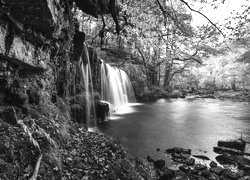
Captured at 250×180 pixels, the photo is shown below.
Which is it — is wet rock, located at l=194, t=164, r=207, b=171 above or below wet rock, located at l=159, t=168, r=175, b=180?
below

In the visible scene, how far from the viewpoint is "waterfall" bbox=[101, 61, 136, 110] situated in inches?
599

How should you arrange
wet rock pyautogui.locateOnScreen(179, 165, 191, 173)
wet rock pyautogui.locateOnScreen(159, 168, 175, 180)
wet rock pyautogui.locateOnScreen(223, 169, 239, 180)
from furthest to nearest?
wet rock pyautogui.locateOnScreen(179, 165, 191, 173)
wet rock pyautogui.locateOnScreen(223, 169, 239, 180)
wet rock pyautogui.locateOnScreen(159, 168, 175, 180)

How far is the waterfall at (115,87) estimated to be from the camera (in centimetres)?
1521

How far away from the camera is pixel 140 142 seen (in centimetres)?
776

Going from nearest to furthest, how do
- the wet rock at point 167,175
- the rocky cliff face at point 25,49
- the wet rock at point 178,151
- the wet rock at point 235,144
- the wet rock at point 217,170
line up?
1. the rocky cliff face at point 25,49
2. the wet rock at point 167,175
3. the wet rock at point 217,170
4. the wet rock at point 178,151
5. the wet rock at point 235,144

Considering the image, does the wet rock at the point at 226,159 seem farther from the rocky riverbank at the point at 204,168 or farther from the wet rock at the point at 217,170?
the wet rock at the point at 217,170

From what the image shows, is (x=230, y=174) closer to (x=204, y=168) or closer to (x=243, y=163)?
(x=204, y=168)

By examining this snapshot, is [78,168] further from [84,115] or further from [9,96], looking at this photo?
[84,115]

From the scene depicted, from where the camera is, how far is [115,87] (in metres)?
17.7

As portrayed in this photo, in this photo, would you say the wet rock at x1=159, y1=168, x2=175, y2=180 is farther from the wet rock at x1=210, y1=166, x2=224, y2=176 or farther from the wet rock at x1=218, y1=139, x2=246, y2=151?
the wet rock at x1=218, y1=139, x2=246, y2=151

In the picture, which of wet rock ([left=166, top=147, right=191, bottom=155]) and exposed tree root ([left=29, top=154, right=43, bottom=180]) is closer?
exposed tree root ([left=29, top=154, right=43, bottom=180])

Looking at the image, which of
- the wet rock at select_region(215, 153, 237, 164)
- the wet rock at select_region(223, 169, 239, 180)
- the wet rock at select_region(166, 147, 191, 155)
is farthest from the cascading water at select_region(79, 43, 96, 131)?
the wet rock at select_region(223, 169, 239, 180)

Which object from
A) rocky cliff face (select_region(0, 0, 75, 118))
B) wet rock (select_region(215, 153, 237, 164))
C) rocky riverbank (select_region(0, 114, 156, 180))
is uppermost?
rocky cliff face (select_region(0, 0, 75, 118))

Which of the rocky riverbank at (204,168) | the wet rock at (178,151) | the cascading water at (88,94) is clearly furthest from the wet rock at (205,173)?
the cascading water at (88,94)
